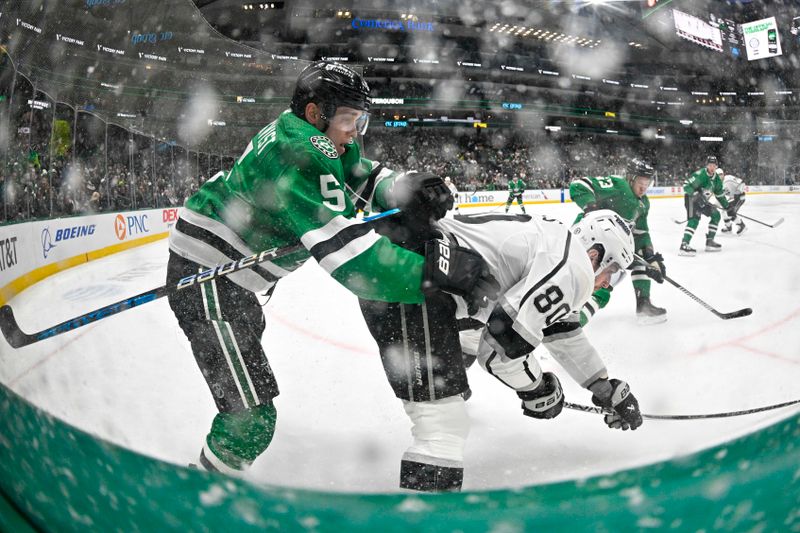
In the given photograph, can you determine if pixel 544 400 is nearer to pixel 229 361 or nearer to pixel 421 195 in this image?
pixel 421 195

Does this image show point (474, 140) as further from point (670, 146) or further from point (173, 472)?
point (173, 472)

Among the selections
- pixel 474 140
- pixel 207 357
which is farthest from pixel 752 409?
pixel 207 357

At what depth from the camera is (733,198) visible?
0.52 meters

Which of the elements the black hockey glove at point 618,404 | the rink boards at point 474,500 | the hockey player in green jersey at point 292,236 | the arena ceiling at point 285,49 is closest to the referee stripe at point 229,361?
the hockey player in green jersey at point 292,236

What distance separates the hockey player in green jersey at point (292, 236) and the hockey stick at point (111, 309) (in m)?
0.01

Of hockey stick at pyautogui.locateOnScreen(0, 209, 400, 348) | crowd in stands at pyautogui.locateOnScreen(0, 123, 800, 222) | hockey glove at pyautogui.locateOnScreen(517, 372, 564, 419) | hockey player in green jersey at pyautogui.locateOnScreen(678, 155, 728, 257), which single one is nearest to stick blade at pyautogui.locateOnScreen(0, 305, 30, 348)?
hockey stick at pyautogui.locateOnScreen(0, 209, 400, 348)

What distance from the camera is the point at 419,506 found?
0.41 metres

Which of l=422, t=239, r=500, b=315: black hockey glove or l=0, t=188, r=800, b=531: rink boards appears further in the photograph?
l=422, t=239, r=500, b=315: black hockey glove

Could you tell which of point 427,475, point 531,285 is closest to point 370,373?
point 427,475

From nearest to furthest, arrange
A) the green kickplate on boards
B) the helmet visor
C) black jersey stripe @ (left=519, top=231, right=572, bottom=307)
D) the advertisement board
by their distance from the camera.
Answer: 1. the green kickplate on boards
2. the advertisement board
3. the helmet visor
4. black jersey stripe @ (left=519, top=231, right=572, bottom=307)

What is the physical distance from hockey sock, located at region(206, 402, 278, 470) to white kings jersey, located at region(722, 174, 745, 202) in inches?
19.3

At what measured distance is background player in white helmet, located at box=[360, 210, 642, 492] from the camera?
610 millimetres

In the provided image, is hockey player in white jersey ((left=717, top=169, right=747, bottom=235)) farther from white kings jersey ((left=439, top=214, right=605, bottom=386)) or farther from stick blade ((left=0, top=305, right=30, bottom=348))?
stick blade ((left=0, top=305, right=30, bottom=348))

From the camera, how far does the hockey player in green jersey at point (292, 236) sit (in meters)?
0.59
